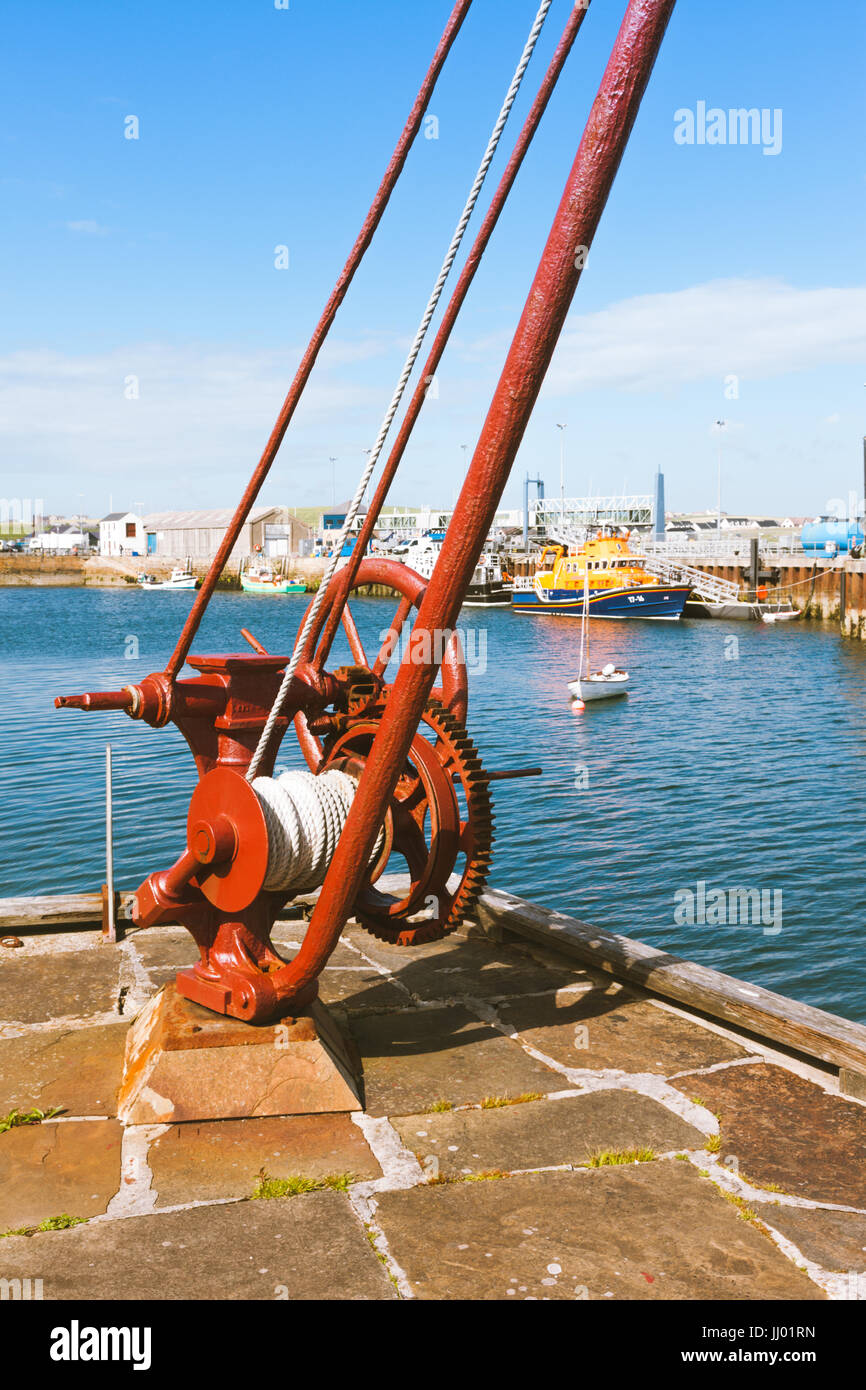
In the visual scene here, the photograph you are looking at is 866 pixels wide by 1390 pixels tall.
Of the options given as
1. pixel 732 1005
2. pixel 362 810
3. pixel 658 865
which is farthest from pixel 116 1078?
pixel 658 865

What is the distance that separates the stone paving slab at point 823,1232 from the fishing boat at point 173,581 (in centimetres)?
11216

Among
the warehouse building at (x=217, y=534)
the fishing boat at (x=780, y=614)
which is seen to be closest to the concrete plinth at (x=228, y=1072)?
the fishing boat at (x=780, y=614)

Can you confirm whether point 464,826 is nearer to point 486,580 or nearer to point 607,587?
point 607,587

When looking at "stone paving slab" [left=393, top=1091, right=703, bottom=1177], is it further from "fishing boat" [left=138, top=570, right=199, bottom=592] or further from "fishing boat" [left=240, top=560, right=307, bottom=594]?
"fishing boat" [left=138, top=570, right=199, bottom=592]

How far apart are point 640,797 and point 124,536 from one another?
407 ft

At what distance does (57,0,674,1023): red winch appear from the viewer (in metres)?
4.69

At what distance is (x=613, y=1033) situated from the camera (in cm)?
662

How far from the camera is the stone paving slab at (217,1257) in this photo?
4148mm

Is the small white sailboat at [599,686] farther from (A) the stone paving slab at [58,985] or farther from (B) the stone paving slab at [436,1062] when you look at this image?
(B) the stone paving slab at [436,1062]

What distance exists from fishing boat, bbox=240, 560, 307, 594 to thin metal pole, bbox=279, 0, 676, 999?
106924mm

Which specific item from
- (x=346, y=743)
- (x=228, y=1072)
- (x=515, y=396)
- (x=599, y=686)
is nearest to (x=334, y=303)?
(x=515, y=396)

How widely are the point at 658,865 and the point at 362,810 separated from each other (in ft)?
45.2

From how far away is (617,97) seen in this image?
414 cm
